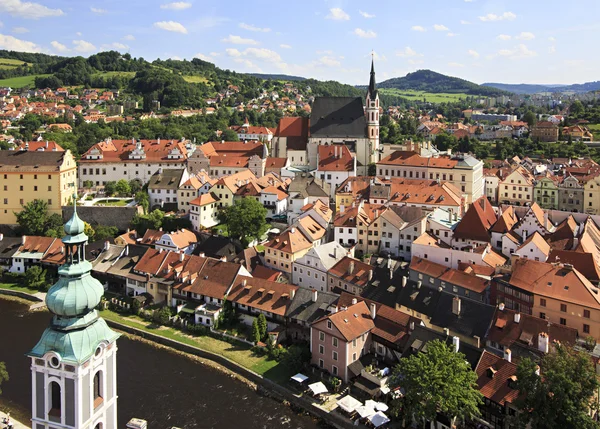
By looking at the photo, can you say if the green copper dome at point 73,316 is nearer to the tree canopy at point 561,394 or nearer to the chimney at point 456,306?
the tree canopy at point 561,394

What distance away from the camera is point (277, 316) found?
30.7 m

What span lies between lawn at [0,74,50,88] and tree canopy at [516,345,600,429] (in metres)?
140

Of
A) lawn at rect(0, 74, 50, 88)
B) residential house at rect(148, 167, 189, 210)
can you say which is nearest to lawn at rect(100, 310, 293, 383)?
residential house at rect(148, 167, 189, 210)

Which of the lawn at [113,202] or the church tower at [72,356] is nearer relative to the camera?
the church tower at [72,356]

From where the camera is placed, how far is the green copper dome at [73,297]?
12.1 m

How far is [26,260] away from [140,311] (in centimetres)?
1304

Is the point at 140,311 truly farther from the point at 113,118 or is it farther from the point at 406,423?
the point at 113,118

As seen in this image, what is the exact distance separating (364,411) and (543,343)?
25.1ft

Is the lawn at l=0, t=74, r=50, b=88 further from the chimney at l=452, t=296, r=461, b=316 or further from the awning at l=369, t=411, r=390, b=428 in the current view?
the awning at l=369, t=411, r=390, b=428

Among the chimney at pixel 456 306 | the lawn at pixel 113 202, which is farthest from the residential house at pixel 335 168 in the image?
the chimney at pixel 456 306

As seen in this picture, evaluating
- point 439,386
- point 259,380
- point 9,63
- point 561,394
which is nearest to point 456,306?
point 439,386

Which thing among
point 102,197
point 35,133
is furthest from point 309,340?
point 35,133

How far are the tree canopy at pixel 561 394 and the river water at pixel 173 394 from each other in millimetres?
8651

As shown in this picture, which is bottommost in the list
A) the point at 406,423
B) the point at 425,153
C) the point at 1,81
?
the point at 406,423
